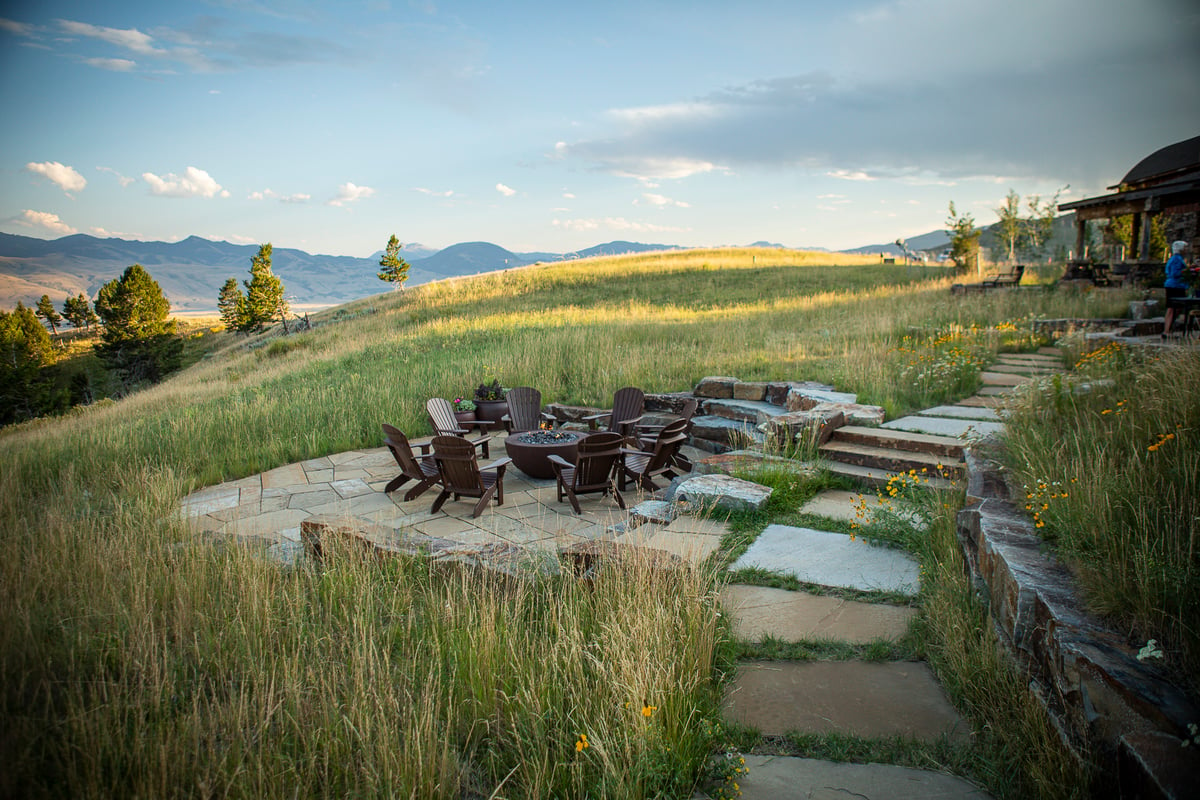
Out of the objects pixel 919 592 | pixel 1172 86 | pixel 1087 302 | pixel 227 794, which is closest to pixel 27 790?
pixel 227 794

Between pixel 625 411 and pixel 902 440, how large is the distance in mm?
3390

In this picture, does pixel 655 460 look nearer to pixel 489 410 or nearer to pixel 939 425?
pixel 939 425

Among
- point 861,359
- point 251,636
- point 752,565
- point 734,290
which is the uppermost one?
point 734,290

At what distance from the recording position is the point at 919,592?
11.1 feet

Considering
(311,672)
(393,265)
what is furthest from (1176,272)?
(393,265)

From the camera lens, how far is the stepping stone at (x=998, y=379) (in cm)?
790

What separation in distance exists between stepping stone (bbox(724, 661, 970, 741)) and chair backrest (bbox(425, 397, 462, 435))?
5485 millimetres

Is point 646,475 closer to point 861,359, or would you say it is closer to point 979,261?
point 861,359

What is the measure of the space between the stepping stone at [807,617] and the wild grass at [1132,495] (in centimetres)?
87

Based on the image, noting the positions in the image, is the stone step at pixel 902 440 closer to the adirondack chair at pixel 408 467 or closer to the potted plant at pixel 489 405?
the adirondack chair at pixel 408 467

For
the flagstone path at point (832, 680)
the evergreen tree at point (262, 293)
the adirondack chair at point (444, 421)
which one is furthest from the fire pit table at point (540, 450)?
the evergreen tree at point (262, 293)

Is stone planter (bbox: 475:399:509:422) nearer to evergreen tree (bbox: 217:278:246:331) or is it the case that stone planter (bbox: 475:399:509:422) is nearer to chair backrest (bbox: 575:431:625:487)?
chair backrest (bbox: 575:431:625:487)

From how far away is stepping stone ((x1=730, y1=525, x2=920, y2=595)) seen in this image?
3619mm

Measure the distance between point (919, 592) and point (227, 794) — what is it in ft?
10.7
